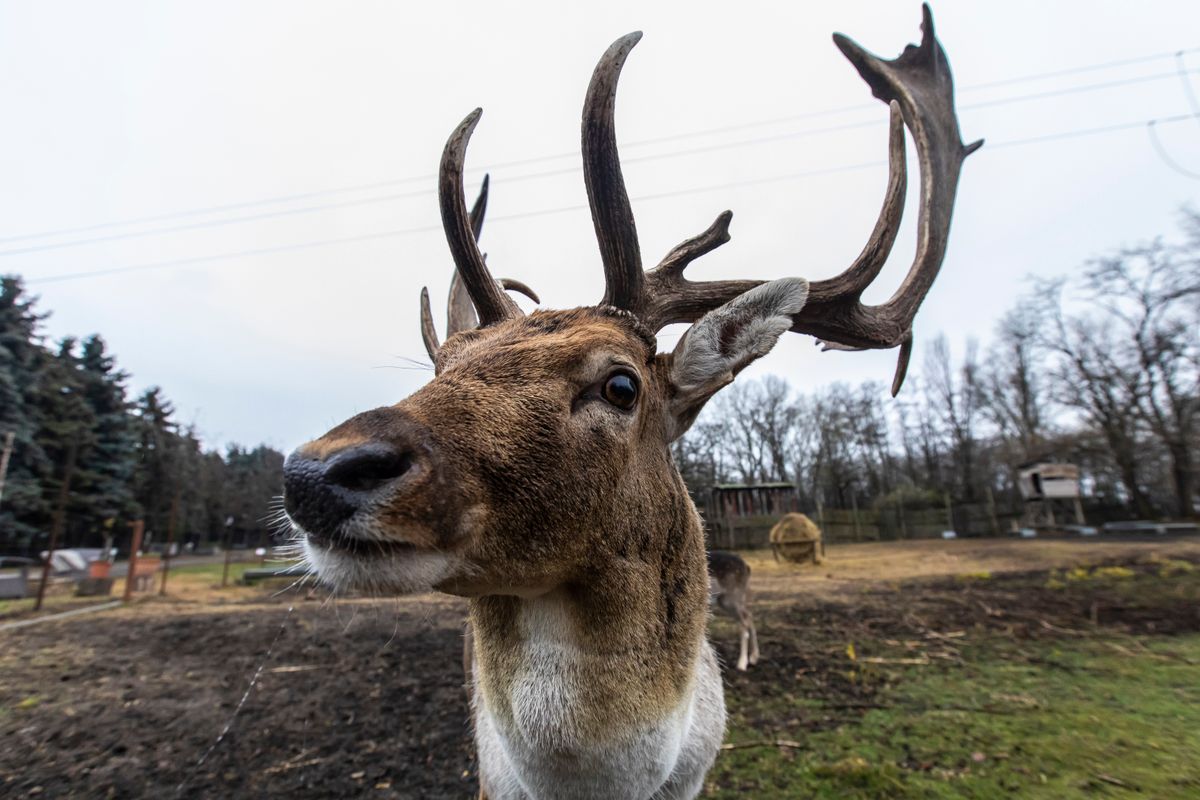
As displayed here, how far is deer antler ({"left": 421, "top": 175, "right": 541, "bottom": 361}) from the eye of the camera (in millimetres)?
3947

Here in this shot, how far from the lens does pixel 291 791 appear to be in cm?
488

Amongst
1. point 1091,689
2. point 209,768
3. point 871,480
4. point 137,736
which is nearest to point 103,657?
point 137,736

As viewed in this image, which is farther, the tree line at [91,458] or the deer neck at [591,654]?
the tree line at [91,458]

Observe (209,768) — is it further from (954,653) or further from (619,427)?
(954,653)

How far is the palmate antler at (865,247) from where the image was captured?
281cm

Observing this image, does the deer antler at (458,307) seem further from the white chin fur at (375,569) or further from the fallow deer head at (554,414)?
the white chin fur at (375,569)

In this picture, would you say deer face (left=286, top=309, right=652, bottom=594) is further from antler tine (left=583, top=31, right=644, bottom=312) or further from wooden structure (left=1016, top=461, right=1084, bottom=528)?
wooden structure (left=1016, top=461, right=1084, bottom=528)

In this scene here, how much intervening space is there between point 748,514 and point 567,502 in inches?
1085

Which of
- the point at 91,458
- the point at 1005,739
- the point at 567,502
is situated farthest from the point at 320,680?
the point at 91,458

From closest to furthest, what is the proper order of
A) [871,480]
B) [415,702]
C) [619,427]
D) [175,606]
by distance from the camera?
[619,427]
[415,702]
[175,606]
[871,480]

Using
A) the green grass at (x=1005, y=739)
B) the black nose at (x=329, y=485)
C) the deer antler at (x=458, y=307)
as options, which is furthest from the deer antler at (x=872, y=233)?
the green grass at (x=1005, y=739)

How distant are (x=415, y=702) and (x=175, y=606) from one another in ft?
37.6

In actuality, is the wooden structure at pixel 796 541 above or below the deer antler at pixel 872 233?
below

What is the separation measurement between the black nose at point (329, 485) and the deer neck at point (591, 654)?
0.92 meters
